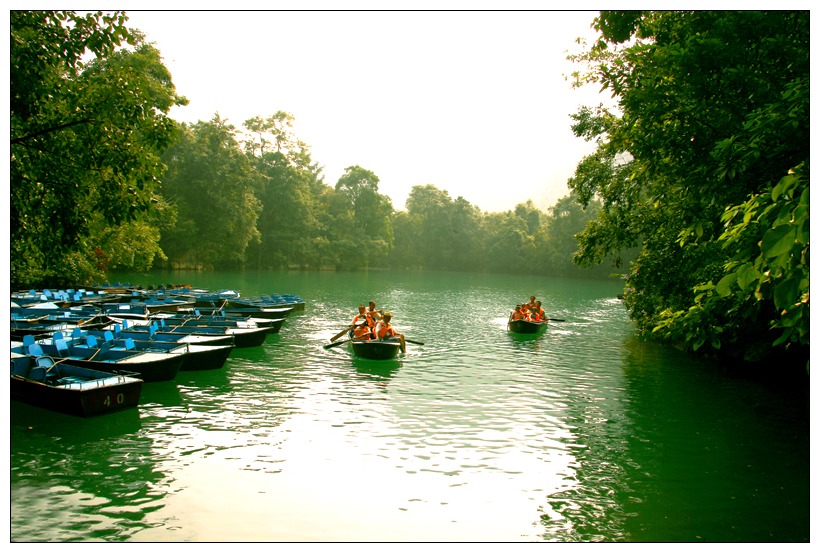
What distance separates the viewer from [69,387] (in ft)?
31.8

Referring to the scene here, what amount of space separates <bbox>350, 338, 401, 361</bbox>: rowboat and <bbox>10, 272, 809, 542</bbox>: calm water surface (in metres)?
0.28

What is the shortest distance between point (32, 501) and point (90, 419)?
10.1 ft

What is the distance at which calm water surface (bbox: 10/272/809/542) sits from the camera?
6992 mm

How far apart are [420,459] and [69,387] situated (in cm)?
565

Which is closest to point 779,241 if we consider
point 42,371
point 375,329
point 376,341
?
point 42,371

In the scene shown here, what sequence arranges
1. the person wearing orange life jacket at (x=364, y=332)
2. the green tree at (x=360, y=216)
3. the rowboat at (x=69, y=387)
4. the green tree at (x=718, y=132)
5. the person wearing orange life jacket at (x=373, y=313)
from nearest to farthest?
the green tree at (x=718, y=132), the rowboat at (x=69, y=387), the person wearing orange life jacket at (x=364, y=332), the person wearing orange life jacket at (x=373, y=313), the green tree at (x=360, y=216)

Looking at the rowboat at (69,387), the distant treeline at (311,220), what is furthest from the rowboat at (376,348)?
the distant treeline at (311,220)

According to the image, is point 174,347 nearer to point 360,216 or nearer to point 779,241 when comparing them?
point 779,241

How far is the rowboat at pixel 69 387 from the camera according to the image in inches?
383

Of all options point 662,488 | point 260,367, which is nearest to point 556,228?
point 260,367

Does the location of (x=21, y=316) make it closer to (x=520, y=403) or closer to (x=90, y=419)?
(x=90, y=419)

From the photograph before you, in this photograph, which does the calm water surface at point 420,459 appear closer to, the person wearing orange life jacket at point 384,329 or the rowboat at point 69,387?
the rowboat at point 69,387

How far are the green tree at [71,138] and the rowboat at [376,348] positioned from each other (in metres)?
7.30

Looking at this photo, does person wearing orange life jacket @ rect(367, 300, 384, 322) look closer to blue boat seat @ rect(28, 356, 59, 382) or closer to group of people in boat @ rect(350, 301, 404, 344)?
group of people in boat @ rect(350, 301, 404, 344)
